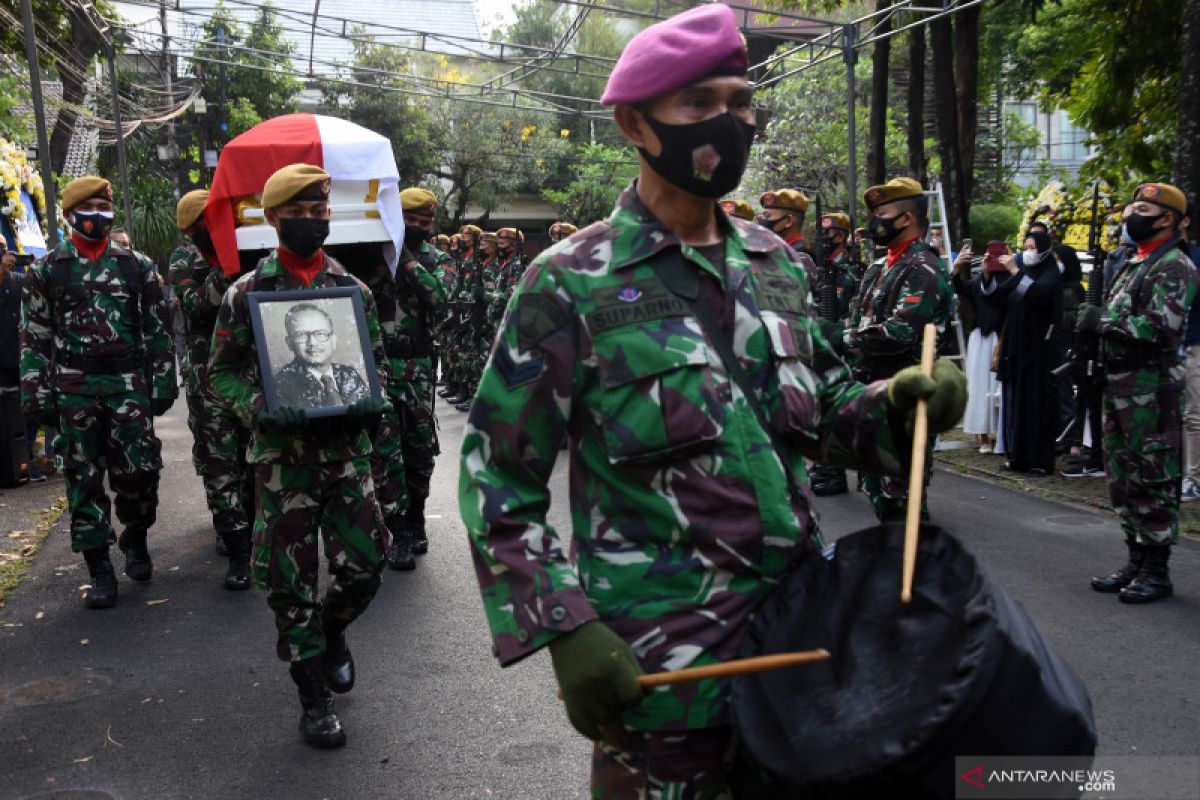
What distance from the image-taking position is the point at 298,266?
5.06 m

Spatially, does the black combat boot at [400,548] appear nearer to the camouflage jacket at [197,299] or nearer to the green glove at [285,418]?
the camouflage jacket at [197,299]

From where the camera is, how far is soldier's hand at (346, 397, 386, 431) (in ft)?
15.6

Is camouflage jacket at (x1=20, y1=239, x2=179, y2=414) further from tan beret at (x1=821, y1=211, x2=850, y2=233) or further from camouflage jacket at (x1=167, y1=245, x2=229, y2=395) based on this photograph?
tan beret at (x1=821, y1=211, x2=850, y2=233)

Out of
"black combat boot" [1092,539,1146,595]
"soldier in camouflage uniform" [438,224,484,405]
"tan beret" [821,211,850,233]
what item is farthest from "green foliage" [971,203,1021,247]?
"black combat boot" [1092,539,1146,595]

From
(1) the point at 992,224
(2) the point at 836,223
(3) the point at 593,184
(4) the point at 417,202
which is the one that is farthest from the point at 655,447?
(3) the point at 593,184

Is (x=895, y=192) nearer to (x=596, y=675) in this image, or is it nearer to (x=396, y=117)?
(x=596, y=675)

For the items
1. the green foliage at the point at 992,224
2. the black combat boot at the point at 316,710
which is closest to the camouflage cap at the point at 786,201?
the black combat boot at the point at 316,710

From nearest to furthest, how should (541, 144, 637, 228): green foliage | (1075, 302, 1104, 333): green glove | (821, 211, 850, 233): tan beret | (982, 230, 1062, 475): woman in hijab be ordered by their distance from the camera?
1. (1075, 302, 1104, 333): green glove
2. (821, 211, 850, 233): tan beret
3. (982, 230, 1062, 475): woman in hijab
4. (541, 144, 637, 228): green foliage

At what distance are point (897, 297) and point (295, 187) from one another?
373cm

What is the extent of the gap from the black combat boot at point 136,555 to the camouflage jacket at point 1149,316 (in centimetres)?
567

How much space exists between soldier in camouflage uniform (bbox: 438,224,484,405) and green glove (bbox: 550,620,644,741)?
49.0ft

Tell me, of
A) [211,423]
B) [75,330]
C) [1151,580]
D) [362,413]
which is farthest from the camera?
[211,423]

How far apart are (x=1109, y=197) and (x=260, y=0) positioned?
34514 millimetres

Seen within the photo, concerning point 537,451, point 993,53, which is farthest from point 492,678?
point 993,53
